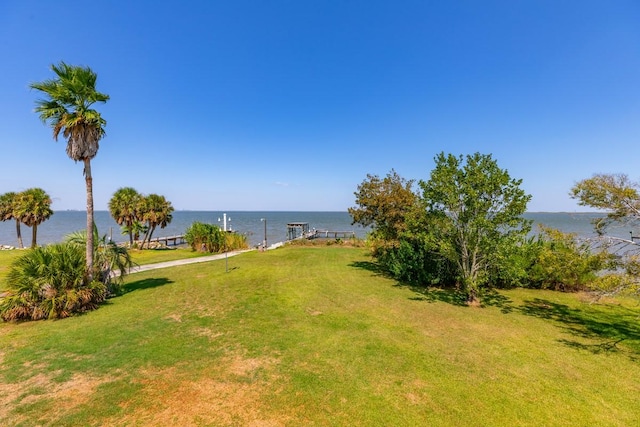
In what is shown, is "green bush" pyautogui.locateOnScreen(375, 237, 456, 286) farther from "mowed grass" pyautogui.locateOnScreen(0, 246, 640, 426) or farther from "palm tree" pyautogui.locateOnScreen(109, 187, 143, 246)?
"palm tree" pyautogui.locateOnScreen(109, 187, 143, 246)

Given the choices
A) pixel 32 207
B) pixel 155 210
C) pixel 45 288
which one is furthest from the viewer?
pixel 155 210

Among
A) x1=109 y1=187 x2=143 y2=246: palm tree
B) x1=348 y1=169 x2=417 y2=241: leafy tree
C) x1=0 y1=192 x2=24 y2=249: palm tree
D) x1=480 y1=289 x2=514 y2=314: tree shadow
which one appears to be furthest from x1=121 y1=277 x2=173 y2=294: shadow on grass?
x1=0 y1=192 x2=24 y2=249: palm tree

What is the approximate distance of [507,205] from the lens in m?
12.5

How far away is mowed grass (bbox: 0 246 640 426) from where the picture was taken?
5793 millimetres

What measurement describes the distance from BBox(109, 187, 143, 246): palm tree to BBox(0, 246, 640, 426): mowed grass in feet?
90.6

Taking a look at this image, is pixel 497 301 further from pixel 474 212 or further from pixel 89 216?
pixel 89 216

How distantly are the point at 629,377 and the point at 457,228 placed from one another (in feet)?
23.8

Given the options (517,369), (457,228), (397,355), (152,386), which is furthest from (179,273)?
(517,369)

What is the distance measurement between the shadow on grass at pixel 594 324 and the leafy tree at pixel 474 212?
2.74m

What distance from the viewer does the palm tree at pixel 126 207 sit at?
36.4 m

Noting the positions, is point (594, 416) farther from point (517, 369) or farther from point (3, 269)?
point (3, 269)

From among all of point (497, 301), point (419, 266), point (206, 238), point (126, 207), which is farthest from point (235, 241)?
point (497, 301)

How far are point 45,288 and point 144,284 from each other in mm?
5144

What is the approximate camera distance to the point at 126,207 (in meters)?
36.5
